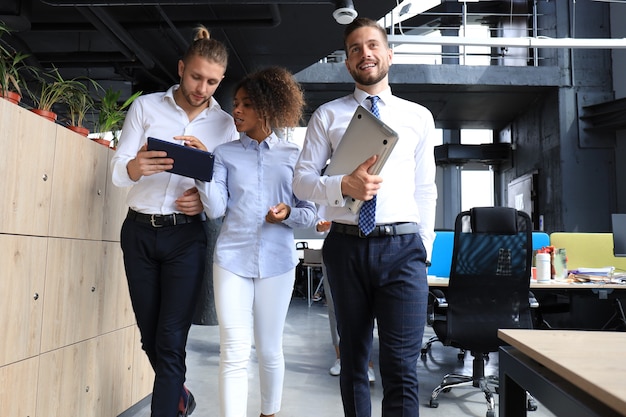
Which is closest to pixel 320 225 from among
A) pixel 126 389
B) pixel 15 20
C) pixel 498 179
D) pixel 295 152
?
pixel 295 152

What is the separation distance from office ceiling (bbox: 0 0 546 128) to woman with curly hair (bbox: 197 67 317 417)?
2.49m

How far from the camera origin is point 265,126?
2.11 meters

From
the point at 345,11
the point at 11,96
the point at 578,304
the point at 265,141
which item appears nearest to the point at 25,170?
the point at 11,96

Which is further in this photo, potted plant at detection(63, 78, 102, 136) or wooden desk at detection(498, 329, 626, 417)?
potted plant at detection(63, 78, 102, 136)

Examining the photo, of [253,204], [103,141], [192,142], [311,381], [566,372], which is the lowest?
[311,381]

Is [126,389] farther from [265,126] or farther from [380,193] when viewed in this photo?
[380,193]

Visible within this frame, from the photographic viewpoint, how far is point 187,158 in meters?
1.85

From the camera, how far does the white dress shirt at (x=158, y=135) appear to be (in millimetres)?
2064

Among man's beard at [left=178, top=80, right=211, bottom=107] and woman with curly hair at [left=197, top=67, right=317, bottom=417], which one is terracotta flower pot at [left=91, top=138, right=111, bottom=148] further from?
woman with curly hair at [left=197, top=67, right=317, bottom=417]

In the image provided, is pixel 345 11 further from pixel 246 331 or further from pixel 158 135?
pixel 246 331

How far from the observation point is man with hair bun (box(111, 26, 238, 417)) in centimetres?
201

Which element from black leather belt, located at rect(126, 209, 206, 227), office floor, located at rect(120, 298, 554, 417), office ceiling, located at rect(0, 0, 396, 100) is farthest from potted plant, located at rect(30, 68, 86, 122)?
office ceiling, located at rect(0, 0, 396, 100)

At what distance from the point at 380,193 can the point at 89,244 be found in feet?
4.74

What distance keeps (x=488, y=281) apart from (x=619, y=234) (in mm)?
2185
